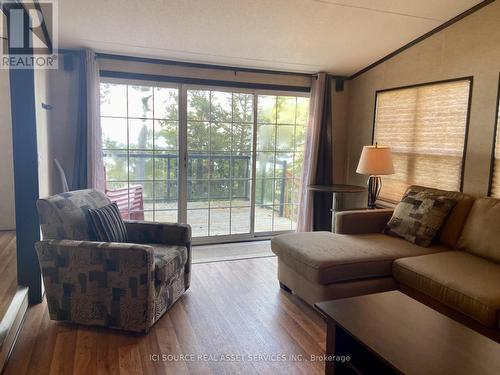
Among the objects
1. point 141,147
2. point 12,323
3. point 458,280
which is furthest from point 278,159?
point 12,323

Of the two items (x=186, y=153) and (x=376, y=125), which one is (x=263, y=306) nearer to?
(x=186, y=153)

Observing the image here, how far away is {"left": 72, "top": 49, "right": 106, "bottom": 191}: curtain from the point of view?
3.63m

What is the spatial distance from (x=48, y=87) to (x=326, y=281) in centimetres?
309

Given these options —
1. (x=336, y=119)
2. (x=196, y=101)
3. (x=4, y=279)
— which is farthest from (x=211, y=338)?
(x=336, y=119)

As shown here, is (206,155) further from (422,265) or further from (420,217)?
(422,265)

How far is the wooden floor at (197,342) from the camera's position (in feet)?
6.73

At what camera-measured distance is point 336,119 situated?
4.82m

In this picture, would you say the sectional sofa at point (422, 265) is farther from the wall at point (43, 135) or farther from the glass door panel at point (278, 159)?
the wall at point (43, 135)

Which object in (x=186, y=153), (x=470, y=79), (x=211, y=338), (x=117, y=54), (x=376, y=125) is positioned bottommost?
(x=211, y=338)

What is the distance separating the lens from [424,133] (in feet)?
12.3

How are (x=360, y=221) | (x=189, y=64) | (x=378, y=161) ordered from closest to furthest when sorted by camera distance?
(x=360, y=221)
(x=378, y=161)
(x=189, y=64)

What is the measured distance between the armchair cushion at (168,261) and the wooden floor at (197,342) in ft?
1.00

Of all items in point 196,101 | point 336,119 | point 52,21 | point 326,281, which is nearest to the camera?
point 326,281

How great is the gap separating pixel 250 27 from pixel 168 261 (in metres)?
2.18
